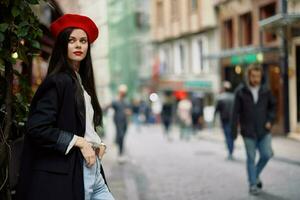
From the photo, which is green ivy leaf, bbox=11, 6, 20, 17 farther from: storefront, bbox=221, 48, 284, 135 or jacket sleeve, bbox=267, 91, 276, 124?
storefront, bbox=221, 48, 284, 135

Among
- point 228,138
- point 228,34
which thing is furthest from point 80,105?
point 228,34

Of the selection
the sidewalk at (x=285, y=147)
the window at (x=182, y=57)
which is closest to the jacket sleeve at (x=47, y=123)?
the sidewalk at (x=285, y=147)

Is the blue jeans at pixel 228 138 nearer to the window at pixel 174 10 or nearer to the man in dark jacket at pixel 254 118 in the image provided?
the man in dark jacket at pixel 254 118

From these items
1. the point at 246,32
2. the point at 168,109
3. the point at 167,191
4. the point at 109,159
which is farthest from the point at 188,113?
the point at 167,191

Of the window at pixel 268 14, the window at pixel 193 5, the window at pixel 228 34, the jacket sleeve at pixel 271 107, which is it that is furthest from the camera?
the window at pixel 193 5

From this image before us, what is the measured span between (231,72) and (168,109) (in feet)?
13.7

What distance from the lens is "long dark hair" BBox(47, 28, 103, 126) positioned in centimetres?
354

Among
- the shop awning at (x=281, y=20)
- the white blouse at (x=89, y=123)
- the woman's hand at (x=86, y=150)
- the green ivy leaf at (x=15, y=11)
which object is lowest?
the woman's hand at (x=86, y=150)

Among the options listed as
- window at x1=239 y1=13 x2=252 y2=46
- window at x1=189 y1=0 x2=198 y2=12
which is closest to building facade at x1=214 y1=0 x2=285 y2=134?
window at x1=239 y1=13 x2=252 y2=46

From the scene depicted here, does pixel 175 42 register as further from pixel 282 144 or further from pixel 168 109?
pixel 282 144

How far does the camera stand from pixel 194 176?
34.6 ft

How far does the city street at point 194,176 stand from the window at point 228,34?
38.3 ft

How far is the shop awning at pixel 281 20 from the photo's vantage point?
55.2 ft

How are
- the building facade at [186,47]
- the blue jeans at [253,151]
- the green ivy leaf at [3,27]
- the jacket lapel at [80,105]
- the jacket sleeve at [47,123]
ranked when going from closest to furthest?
1. the jacket sleeve at [47,123]
2. the jacket lapel at [80,105]
3. the green ivy leaf at [3,27]
4. the blue jeans at [253,151]
5. the building facade at [186,47]
